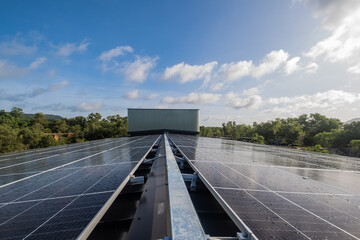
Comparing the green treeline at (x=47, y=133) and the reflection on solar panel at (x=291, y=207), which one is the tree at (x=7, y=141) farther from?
the reflection on solar panel at (x=291, y=207)

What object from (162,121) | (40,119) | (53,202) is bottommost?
(53,202)

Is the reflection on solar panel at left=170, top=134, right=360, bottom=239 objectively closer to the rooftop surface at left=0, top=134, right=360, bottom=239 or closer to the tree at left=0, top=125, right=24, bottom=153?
the rooftop surface at left=0, top=134, right=360, bottom=239

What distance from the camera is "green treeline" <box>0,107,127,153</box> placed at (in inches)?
968

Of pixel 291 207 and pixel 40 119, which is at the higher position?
pixel 40 119

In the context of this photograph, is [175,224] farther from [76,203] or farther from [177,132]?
[177,132]

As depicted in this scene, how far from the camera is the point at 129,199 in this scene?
140 inches

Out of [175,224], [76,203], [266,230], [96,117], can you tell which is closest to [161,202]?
[76,203]

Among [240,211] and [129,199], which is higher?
[240,211]

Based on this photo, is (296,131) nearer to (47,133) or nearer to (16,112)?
(47,133)

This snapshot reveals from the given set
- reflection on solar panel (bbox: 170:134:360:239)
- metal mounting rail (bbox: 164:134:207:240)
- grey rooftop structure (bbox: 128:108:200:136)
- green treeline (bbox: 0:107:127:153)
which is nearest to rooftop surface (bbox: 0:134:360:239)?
reflection on solar panel (bbox: 170:134:360:239)

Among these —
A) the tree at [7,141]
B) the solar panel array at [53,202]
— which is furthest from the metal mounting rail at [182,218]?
the tree at [7,141]

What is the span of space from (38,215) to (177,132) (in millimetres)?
22914

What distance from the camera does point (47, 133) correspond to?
1528 inches

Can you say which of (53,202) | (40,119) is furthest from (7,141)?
(40,119)
